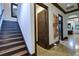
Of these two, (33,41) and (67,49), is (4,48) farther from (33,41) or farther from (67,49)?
(67,49)

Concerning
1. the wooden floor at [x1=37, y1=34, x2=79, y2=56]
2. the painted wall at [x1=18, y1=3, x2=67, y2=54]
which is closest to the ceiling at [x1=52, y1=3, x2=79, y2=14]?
the painted wall at [x1=18, y1=3, x2=67, y2=54]

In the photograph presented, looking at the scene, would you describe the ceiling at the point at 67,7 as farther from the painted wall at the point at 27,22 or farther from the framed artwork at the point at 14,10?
the framed artwork at the point at 14,10

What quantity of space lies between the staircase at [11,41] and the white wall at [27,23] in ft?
0.26

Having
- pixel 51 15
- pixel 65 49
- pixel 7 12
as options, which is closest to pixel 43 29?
pixel 51 15

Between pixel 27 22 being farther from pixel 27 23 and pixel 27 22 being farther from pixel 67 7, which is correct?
pixel 67 7

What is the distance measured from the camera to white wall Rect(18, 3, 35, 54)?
1.86 metres

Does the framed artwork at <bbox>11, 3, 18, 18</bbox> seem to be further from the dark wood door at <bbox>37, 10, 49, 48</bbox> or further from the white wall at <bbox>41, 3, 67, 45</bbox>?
→ the white wall at <bbox>41, 3, 67, 45</bbox>

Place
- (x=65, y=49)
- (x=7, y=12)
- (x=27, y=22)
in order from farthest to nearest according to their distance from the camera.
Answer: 1. (x=65, y=49)
2. (x=27, y=22)
3. (x=7, y=12)

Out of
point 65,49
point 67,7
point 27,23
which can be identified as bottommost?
point 65,49

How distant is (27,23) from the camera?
1.87 m

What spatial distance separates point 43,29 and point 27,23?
35 cm

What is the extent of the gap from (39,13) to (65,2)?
499mm

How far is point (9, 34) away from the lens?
183 cm

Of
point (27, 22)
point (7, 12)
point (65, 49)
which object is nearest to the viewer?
point (7, 12)
